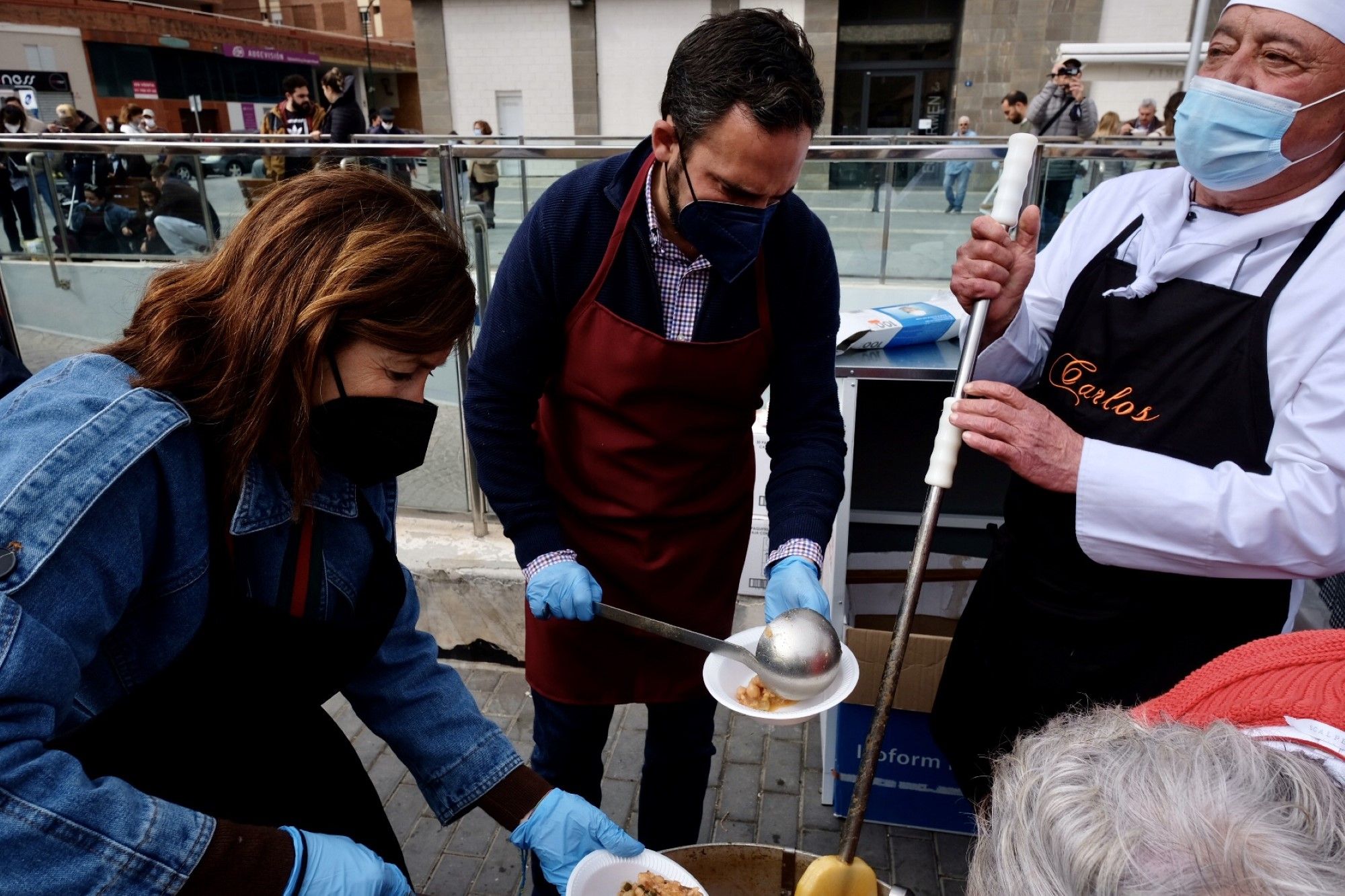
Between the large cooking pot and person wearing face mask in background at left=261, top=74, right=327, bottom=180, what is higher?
person wearing face mask in background at left=261, top=74, right=327, bottom=180

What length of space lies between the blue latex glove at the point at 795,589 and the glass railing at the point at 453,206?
4.83 feet

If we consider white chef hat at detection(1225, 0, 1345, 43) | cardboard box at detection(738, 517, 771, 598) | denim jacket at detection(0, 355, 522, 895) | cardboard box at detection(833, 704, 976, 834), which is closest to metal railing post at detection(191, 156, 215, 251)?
cardboard box at detection(738, 517, 771, 598)

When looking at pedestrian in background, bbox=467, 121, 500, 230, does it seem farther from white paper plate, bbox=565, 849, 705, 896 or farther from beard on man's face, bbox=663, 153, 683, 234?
white paper plate, bbox=565, 849, 705, 896

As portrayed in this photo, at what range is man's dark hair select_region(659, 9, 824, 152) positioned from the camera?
1.39m

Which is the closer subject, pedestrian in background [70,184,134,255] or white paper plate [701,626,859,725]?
white paper plate [701,626,859,725]

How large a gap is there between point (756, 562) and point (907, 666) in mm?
964

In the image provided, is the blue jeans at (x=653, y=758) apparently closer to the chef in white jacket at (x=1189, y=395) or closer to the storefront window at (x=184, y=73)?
the chef in white jacket at (x=1189, y=395)

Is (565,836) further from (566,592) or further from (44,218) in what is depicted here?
(44,218)

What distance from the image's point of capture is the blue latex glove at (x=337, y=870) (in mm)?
1092

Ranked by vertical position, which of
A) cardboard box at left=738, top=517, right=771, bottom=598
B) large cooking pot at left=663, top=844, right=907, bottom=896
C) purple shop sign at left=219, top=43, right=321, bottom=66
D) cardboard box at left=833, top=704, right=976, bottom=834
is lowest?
cardboard box at left=833, top=704, right=976, bottom=834

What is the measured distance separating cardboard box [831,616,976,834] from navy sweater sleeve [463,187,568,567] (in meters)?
0.92

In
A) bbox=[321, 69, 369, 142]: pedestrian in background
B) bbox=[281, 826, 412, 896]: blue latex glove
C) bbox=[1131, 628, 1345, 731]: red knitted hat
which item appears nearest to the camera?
bbox=[1131, 628, 1345, 731]: red knitted hat

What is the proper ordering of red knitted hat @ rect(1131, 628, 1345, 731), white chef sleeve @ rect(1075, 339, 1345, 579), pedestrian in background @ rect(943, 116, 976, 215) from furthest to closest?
pedestrian in background @ rect(943, 116, 976, 215) < white chef sleeve @ rect(1075, 339, 1345, 579) < red knitted hat @ rect(1131, 628, 1345, 731)

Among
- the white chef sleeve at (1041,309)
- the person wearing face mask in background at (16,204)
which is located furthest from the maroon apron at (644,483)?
the person wearing face mask in background at (16,204)
